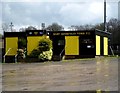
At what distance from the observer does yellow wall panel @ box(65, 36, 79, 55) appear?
4106 centimetres

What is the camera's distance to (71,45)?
4106 centimetres

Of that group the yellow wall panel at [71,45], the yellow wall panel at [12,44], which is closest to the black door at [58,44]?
the yellow wall panel at [71,45]

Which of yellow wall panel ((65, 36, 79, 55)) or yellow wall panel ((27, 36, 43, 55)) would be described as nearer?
yellow wall panel ((27, 36, 43, 55))

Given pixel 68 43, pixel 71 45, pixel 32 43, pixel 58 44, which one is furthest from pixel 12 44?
pixel 71 45

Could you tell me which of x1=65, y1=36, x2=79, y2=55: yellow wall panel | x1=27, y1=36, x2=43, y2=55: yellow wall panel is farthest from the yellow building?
x1=27, y1=36, x2=43, y2=55: yellow wall panel

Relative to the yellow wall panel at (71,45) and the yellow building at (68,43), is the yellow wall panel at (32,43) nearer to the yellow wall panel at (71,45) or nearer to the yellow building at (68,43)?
the yellow building at (68,43)

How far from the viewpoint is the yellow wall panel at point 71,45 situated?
41.1 m

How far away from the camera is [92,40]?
137 ft

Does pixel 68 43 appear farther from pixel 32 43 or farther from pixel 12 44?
pixel 12 44

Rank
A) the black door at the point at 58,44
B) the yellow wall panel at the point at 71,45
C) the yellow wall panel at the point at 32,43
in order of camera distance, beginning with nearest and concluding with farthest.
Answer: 1. the yellow wall panel at the point at 32,43
2. the yellow wall panel at the point at 71,45
3. the black door at the point at 58,44

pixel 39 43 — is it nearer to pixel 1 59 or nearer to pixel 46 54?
pixel 46 54

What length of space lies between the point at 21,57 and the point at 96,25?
1991 inches

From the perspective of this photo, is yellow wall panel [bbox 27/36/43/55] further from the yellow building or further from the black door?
the black door

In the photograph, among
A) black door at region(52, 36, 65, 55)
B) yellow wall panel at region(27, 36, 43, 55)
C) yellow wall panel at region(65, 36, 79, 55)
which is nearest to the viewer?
yellow wall panel at region(27, 36, 43, 55)
